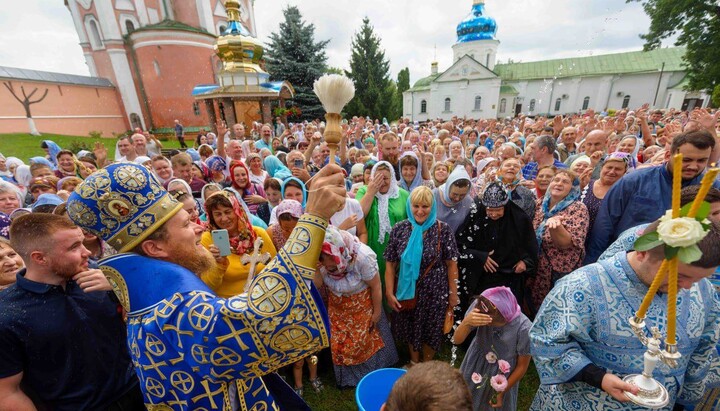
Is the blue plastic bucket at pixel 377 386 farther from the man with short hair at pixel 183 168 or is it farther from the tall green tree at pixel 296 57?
the tall green tree at pixel 296 57

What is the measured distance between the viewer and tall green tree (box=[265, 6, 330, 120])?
2286 cm

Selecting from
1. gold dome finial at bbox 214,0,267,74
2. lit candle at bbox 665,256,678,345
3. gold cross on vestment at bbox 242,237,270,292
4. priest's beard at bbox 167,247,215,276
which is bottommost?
gold cross on vestment at bbox 242,237,270,292

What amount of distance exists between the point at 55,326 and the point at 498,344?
3.04 meters

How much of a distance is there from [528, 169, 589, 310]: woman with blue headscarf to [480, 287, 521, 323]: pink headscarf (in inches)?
46.2

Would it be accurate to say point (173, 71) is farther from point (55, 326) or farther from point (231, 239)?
point (55, 326)

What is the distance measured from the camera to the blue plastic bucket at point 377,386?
8.63 ft

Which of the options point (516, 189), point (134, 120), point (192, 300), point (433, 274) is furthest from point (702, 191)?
point (134, 120)

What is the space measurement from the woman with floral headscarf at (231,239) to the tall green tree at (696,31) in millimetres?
34644

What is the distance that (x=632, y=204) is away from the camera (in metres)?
3.21

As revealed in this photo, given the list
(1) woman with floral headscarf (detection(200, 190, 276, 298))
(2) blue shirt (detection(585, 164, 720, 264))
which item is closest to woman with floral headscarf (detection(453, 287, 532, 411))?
(2) blue shirt (detection(585, 164, 720, 264))

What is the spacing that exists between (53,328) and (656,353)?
301cm

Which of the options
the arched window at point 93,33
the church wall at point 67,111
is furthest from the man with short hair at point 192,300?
the arched window at point 93,33

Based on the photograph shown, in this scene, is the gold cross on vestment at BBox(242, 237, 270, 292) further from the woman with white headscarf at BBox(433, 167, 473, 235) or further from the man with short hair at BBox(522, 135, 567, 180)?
the man with short hair at BBox(522, 135, 567, 180)

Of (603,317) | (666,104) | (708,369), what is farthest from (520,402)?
(666,104)
